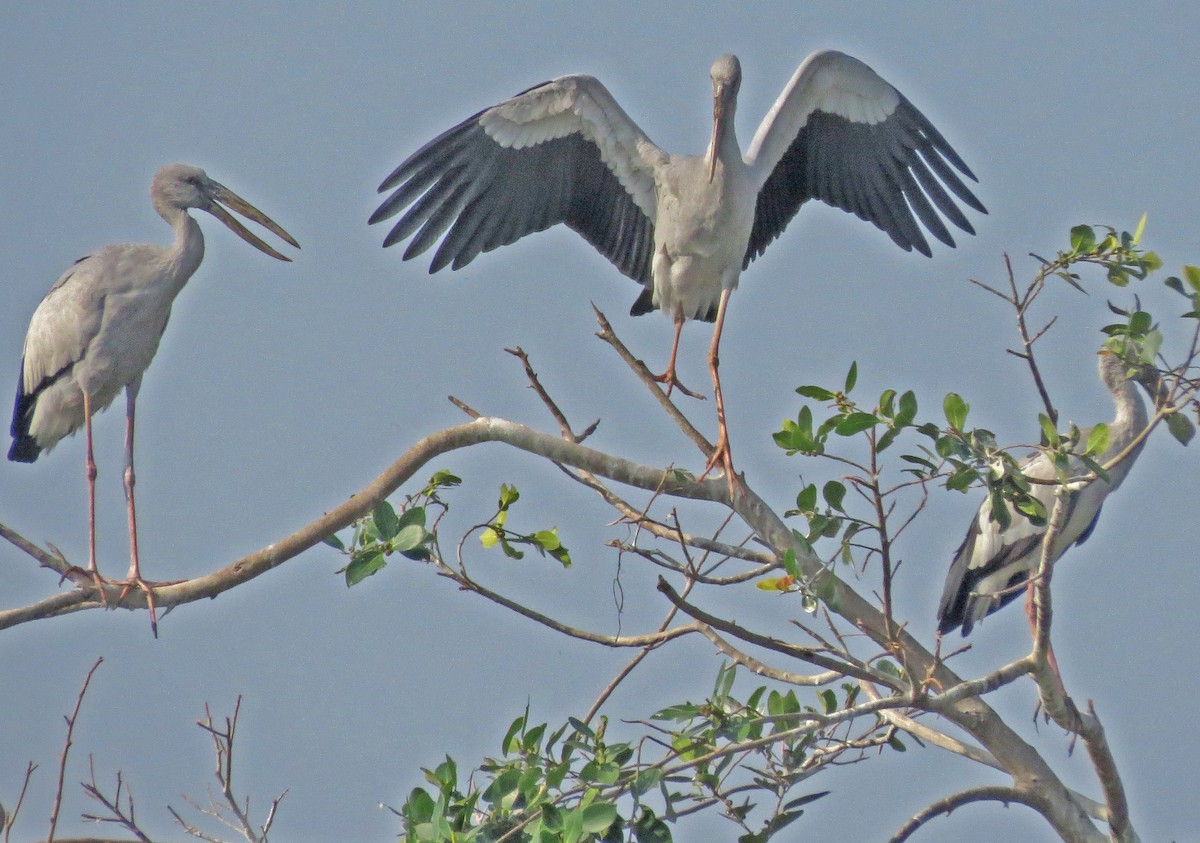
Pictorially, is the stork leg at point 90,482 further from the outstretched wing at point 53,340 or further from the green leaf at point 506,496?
the green leaf at point 506,496

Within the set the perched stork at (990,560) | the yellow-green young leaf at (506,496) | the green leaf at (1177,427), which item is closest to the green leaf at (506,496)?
the yellow-green young leaf at (506,496)

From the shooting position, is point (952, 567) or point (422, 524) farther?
point (952, 567)

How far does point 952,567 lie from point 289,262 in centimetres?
383

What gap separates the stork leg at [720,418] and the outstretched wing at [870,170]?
72 cm

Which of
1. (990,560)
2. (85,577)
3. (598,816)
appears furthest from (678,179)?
(598,816)

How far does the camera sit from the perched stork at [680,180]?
21.4ft

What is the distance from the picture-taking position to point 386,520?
4.42m

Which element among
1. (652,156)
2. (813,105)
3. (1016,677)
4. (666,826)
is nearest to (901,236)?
(813,105)

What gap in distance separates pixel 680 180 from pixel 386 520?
2.74m

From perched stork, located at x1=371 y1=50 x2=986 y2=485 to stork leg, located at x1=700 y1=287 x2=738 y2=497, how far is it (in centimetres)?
1

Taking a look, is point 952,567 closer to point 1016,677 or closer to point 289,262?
point 1016,677

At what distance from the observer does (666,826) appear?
161 inches

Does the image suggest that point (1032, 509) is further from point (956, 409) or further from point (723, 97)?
point (723, 97)

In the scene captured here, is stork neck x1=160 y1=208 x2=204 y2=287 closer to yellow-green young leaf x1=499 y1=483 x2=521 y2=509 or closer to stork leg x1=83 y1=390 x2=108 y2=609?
stork leg x1=83 y1=390 x2=108 y2=609
